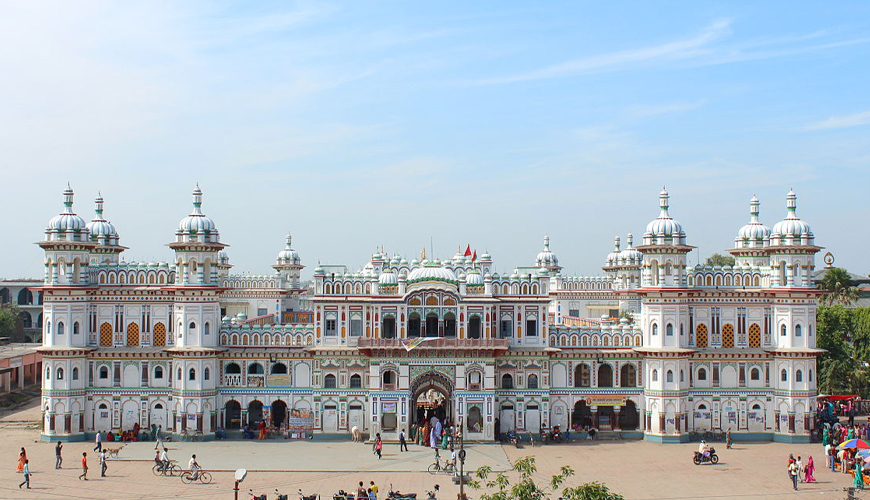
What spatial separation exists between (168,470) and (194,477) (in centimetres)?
251

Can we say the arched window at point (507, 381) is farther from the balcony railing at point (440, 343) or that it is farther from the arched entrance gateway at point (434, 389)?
the arched entrance gateway at point (434, 389)

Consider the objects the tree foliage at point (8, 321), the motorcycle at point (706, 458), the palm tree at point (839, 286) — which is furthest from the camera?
the tree foliage at point (8, 321)

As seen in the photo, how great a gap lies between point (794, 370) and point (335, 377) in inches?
955

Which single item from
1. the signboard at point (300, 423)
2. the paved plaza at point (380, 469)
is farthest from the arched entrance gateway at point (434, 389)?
the signboard at point (300, 423)

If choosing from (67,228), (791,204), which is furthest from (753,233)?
(67,228)

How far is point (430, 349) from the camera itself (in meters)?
46.5

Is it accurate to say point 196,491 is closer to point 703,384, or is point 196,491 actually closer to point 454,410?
point 454,410

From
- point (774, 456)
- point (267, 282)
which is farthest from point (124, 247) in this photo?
point (774, 456)

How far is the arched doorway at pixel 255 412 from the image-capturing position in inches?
1918

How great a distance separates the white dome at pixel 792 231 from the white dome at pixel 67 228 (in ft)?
122

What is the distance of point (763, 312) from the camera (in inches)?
1896

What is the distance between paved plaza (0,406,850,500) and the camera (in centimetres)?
3634

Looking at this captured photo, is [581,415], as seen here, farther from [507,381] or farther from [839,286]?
[839,286]

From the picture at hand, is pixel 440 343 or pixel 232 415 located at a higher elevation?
pixel 440 343
